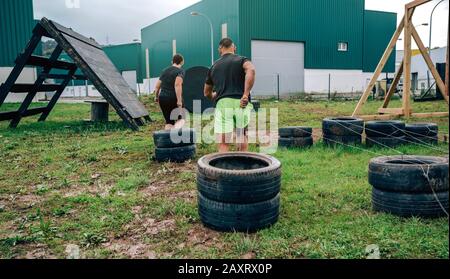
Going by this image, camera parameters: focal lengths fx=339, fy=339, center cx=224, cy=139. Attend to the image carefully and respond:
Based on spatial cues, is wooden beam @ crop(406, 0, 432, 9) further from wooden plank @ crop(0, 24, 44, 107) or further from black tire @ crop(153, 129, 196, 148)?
wooden plank @ crop(0, 24, 44, 107)

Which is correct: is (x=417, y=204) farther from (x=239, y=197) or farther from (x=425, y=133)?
(x=425, y=133)

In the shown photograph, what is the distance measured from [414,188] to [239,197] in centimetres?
174

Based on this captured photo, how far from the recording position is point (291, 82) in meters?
31.3

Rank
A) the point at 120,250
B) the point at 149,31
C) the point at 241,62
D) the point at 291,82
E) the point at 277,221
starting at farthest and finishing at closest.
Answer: the point at 149,31
the point at 291,82
the point at 241,62
the point at 277,221
the point at 120,250

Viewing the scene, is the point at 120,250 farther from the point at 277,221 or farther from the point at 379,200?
the point at 379,200

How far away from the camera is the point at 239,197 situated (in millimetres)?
3158

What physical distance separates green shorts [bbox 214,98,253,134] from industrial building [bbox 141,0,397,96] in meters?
22.0

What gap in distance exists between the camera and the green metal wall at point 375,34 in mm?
36031

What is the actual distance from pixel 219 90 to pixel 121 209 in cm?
237

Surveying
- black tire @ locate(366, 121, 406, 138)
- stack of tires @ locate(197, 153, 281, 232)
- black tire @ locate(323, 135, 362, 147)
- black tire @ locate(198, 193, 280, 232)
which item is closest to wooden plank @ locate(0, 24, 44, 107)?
black tire @ locate(323, 135, 362, 147)

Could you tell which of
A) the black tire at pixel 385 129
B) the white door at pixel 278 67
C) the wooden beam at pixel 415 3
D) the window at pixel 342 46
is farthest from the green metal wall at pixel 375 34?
the black tire at pixel 385 129

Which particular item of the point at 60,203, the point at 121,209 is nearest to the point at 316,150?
the point at 121,209

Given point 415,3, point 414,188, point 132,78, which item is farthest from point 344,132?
point 132,78

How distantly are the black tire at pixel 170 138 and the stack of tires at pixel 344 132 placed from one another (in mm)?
2860
